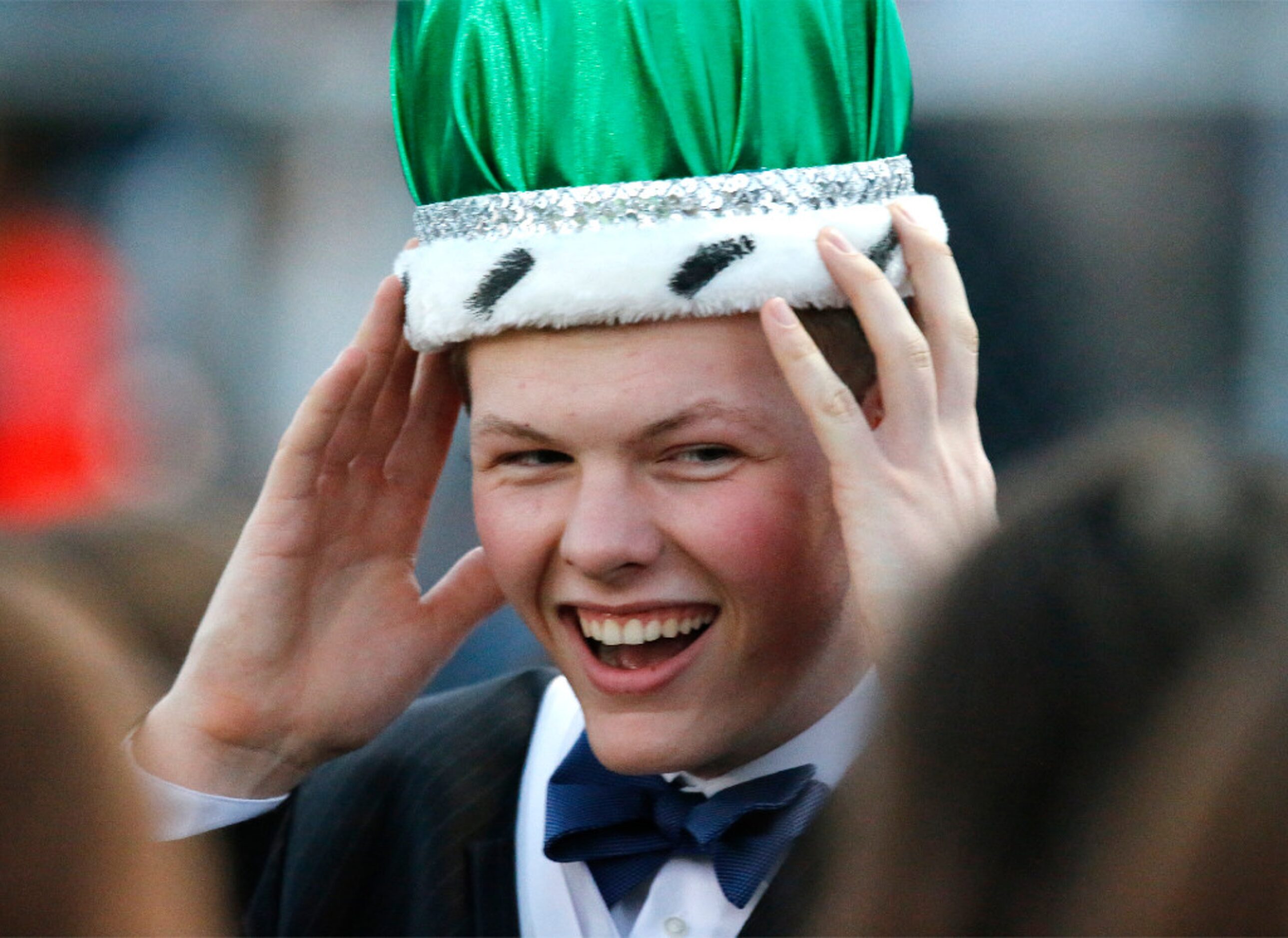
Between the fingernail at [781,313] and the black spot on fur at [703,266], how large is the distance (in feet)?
0.23

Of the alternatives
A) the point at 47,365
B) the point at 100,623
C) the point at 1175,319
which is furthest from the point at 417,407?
the point at 47,365

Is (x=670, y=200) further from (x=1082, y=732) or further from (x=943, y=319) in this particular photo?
(x=1082, y=732)

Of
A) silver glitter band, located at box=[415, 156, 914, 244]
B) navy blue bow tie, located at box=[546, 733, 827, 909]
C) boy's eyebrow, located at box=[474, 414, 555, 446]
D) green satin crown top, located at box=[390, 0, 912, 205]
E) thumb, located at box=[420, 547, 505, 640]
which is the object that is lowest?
navy blue bow tie, located at box=[546, 733, 827, 909]

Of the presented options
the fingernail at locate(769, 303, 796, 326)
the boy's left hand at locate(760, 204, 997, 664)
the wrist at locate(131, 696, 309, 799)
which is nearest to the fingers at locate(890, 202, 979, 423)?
the boy's left hand at locate(760, 204, 997, 664)

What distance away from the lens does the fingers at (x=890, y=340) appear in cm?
193

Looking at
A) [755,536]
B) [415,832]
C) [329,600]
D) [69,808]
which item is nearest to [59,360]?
[329,600]

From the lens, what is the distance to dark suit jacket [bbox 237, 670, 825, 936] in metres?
2.29

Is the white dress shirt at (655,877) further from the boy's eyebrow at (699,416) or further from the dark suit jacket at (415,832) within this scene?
the boy's eyebrow at (699,416)

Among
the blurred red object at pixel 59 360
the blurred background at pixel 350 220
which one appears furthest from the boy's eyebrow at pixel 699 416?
the blurred red object at pixel 59 360

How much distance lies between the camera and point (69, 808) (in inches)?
42.6

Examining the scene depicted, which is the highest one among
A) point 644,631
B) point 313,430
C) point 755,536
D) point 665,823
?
point 313,430

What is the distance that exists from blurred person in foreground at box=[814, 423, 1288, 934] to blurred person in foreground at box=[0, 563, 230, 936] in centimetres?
47

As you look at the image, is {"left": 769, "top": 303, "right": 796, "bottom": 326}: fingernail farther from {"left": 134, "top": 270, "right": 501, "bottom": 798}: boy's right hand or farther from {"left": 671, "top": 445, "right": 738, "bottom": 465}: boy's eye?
{"left": 134, "top": 270, "right": 501, "bottom": 798}: boy's right hand

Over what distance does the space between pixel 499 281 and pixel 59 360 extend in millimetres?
4942
